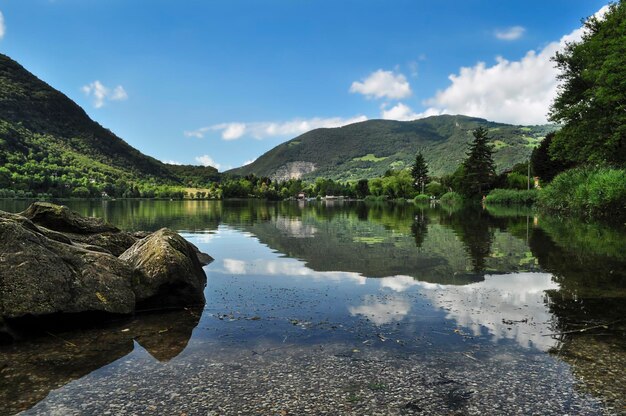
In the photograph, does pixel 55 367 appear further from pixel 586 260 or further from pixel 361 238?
pixel 361 238

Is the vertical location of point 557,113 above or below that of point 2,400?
above

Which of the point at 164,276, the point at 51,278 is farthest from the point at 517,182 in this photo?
the point at 51,278

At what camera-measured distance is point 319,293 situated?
14.3m

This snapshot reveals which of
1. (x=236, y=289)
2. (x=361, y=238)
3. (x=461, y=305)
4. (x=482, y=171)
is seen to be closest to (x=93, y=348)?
(x=236, y=289)

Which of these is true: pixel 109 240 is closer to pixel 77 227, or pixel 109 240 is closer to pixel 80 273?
pixel 77 227

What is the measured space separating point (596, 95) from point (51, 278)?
176 feet

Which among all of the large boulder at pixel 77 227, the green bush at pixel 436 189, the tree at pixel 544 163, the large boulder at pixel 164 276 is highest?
the tree at pixel 544 163

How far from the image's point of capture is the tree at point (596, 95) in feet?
141

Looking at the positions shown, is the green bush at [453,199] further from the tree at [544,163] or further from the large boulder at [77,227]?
the large boulder at [77,227]

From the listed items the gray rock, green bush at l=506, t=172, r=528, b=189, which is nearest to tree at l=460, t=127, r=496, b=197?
green bush at l=506, t=172, r=528, b=189

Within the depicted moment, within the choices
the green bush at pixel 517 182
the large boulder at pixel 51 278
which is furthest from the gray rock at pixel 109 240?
the green bush at pixel 517 182

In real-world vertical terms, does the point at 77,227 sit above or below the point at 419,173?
below

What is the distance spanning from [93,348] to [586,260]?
2124cm

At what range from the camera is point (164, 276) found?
41.2ft
